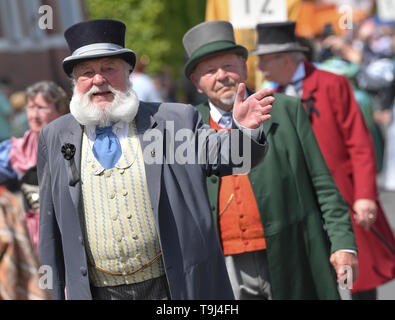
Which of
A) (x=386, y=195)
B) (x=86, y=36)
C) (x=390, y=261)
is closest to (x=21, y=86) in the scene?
(x=386, y=195)

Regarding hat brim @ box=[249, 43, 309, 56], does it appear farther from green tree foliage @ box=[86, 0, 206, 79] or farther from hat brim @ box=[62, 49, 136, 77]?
green tree foliage @ box=[86, 0, 206, 79]

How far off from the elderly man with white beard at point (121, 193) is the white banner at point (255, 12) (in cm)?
350

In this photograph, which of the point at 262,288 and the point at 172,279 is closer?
the point at 172,279

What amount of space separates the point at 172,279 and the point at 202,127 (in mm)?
731

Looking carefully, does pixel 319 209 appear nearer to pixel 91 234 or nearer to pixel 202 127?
pixel 202 127

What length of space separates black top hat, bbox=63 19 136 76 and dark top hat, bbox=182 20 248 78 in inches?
32.5

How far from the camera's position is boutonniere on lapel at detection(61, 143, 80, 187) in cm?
375

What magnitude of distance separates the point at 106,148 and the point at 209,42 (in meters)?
1.27

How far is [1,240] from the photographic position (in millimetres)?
2922

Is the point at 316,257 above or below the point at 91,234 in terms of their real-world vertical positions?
below

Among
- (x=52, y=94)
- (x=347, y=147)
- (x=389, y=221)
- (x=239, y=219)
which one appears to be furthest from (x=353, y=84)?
(x=239, y=219)

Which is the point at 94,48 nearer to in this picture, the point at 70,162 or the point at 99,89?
the point at 99,89

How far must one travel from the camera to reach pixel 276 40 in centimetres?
593

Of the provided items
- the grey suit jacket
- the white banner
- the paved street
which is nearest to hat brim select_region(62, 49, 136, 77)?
the grey suit jacket
